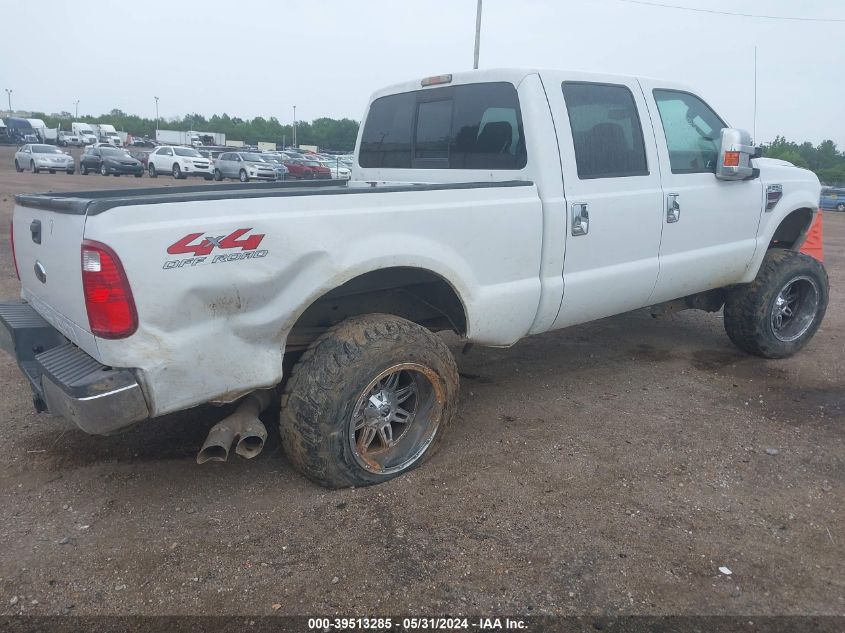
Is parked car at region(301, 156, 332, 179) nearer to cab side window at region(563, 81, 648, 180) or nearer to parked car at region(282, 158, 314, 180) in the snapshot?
parked car at region(282, 158, 314, 180)

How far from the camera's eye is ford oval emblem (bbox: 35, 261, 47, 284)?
309 centimetres

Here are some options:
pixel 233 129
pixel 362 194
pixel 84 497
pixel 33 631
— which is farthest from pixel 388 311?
pixel 233 129

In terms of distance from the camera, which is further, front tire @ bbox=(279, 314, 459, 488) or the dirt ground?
front tire @ bbox=(279, 314, 459, 488)

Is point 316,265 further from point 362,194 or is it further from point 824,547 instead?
point 824,547

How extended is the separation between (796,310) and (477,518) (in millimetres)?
4047

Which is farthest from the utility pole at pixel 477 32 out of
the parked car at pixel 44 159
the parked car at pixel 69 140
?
the parked car at pixel 69 140

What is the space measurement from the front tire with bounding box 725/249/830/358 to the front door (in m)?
0.38

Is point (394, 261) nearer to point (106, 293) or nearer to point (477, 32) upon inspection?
point (106, 293)

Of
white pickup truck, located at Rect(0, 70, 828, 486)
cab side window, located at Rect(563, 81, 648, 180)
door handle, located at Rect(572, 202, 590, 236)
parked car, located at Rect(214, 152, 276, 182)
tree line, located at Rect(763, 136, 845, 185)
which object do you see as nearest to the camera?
white pickup truck, located at Rect(0, 70, 828, 486)

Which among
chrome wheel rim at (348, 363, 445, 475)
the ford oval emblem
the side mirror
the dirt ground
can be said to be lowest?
the dirt ground

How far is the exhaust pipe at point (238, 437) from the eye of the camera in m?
3.01

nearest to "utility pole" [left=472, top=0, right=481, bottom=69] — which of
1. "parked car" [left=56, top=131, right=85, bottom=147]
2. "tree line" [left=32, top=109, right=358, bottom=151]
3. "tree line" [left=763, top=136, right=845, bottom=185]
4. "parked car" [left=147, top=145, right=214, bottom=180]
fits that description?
"parked car" [left=147, top=145, right=214, bottom=180]

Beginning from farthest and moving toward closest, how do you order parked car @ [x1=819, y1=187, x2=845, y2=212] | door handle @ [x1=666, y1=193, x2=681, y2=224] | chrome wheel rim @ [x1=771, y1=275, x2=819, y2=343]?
parked car @ [x1=819, y1=187, x2=845, y2=212]
chrome wheel rim @ [x1=771, y1=275, x2=819, y2=343]
door handle @ [x1=666, y1=193, x2=681, y2=224]

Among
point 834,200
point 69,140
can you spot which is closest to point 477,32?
point 834,200
